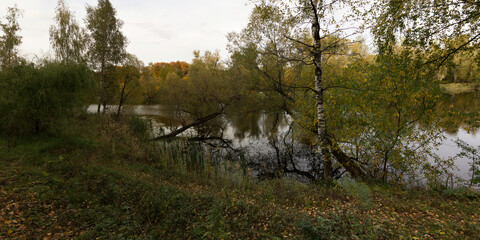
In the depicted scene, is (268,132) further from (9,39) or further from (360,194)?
(9,39)

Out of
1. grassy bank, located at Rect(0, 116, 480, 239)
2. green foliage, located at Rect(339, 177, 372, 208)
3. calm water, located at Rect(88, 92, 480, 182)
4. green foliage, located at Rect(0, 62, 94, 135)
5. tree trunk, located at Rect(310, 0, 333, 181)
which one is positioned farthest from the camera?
calm water, located at Rect(88, 92, 480, 182)

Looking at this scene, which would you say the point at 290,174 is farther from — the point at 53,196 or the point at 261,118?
the point at 261,118

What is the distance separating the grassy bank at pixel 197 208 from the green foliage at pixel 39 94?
1.42 meters

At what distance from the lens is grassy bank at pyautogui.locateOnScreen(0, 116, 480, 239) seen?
4020 mm

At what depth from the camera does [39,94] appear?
8891 mm

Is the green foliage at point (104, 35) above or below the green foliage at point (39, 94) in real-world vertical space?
above

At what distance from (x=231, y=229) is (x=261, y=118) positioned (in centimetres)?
2115

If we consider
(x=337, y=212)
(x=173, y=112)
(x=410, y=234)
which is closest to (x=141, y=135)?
(x=173, y=112)

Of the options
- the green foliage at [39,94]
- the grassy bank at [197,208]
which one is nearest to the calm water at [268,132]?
the grassy bank at [197,208]

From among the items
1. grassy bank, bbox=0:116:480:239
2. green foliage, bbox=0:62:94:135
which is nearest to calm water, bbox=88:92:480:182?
grassy bank, bbox=0:116:480:239

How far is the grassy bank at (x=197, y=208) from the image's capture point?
4020 millimetres

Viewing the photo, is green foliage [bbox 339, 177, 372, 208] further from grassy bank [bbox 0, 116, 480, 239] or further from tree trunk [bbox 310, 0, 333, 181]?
tree trunk [bbox 310, 0, 333, 181]

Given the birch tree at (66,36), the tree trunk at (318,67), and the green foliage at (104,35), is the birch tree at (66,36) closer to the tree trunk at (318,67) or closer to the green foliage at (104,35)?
the green foliage at (104,35)

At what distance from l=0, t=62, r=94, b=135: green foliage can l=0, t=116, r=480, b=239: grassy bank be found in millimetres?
1419
